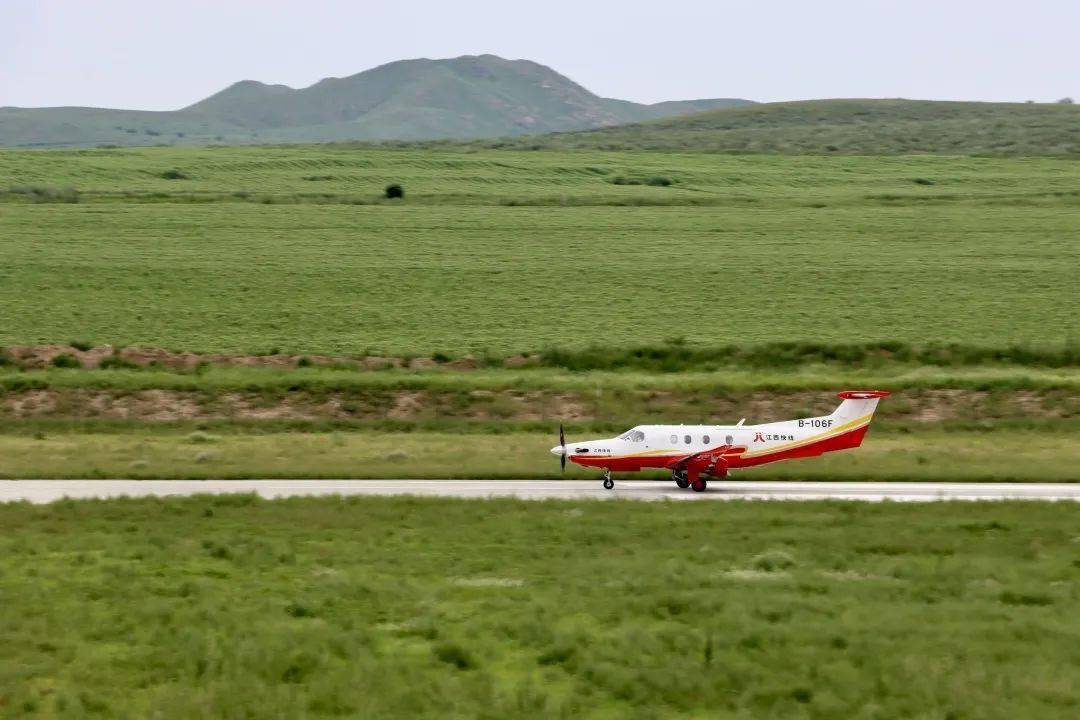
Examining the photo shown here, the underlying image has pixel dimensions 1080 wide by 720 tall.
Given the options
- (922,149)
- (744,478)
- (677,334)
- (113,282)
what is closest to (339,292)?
(113,282)

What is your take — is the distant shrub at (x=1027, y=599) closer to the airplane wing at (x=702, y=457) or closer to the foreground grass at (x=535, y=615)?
the foreground grass at (x=535, y=615)

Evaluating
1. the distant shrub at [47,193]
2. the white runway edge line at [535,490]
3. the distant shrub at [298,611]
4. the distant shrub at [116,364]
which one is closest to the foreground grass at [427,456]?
the white runway edge line at [535,490]

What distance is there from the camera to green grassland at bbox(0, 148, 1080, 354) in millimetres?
54688

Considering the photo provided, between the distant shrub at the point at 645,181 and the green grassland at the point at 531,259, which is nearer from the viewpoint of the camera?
the green grassland at the point at 531,259

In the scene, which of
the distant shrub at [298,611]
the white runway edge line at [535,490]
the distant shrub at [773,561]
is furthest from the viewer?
the white runway edge line at [535,490]

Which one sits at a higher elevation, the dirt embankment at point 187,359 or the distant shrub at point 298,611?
the distant shrub at point 298,611

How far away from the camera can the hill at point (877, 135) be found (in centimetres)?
14050

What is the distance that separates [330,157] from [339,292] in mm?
60193

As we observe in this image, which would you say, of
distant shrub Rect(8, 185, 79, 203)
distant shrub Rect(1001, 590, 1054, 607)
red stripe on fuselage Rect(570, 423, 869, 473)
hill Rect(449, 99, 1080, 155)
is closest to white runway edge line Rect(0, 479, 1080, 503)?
red stripe on fuselage Rect(570, 423, 869, 473)

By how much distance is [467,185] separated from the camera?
332 feet

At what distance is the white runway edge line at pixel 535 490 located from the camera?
3238 cm

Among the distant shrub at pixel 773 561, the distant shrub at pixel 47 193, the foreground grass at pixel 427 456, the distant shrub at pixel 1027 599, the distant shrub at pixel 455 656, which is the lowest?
the foreground grass at pixel 427 456

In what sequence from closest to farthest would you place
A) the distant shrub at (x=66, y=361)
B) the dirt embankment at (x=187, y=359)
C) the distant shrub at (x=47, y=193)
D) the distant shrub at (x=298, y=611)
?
the distant shrub at (x=298, y=611)
the distant shrub at (x=66, y=361)
the dirt embankment at (x=187, y=359)
the distant shrub at (x=47, y=193)

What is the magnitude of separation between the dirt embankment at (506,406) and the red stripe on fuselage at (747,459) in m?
8.74
